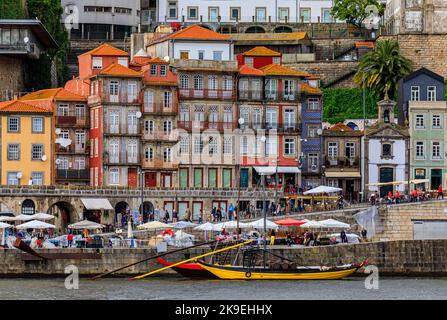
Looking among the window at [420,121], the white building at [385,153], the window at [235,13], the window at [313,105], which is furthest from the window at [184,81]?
the window at [235,13]

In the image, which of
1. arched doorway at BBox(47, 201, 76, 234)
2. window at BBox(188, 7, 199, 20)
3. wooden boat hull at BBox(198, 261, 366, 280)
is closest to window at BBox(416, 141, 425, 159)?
arched doorway at BBox(47, 201, 76, 234)

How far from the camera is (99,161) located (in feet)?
251

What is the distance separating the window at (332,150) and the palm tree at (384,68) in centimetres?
934

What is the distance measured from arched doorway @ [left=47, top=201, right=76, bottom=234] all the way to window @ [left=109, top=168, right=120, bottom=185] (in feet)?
15.0

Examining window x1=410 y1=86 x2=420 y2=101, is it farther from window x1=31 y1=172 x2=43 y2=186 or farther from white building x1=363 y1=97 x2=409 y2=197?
window x1=31 y1=172 x2=43 y2=186

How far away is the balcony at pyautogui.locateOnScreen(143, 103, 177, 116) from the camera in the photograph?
78125 mm

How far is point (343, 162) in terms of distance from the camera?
7975cm

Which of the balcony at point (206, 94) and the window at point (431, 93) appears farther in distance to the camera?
the window at point (431, 93)

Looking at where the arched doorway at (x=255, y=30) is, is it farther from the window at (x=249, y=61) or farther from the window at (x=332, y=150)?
the window at (x=332, y=150)

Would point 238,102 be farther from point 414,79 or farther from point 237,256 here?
point 237,256

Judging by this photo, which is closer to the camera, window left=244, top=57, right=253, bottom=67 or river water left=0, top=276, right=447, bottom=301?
river water left=0, top=276, right=447, bottom=301

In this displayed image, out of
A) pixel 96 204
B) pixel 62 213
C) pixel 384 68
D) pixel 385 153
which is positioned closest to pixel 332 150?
pixel 385 153

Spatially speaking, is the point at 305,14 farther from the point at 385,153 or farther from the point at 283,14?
the point at 385,153

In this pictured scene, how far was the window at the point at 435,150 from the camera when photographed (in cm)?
8000
